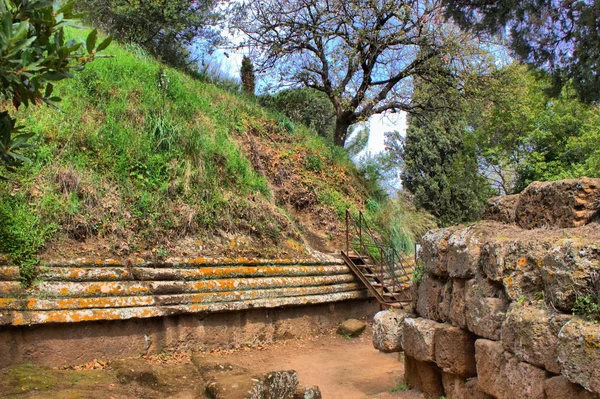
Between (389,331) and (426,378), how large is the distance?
663 millimetres

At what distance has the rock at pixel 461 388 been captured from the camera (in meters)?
4.00

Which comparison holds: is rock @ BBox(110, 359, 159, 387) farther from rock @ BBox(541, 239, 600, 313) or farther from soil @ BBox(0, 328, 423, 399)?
rock @ BBox(541, 239, 600, 313)

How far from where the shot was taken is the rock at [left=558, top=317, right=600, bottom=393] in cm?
265

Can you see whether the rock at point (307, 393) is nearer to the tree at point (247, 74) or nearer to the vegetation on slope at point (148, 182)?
the vegetation on slope at point (148, 182)

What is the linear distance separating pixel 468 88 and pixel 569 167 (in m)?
6.87

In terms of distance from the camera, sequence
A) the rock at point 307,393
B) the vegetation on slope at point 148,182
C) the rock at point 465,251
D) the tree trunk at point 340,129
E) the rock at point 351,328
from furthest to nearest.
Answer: the tree trunk at point 340,129, the rock at point 351,328, the vegetation on slope at point 148,182, the rock at point 307,393, the rock at point 465,251

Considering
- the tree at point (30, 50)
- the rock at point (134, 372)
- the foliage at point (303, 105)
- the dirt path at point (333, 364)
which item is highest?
the foliage at point (303, 105)

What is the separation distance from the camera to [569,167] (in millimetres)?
17938

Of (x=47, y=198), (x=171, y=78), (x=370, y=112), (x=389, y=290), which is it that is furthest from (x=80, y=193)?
(x=370, y=112)

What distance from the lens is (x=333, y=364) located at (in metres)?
6.99

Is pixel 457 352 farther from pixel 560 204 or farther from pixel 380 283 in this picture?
pixel 380 283

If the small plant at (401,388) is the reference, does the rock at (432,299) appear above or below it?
above

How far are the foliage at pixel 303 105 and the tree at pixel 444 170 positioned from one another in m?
3.95

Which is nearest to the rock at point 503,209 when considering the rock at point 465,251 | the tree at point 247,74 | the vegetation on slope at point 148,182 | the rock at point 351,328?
the rock at point 465,251
